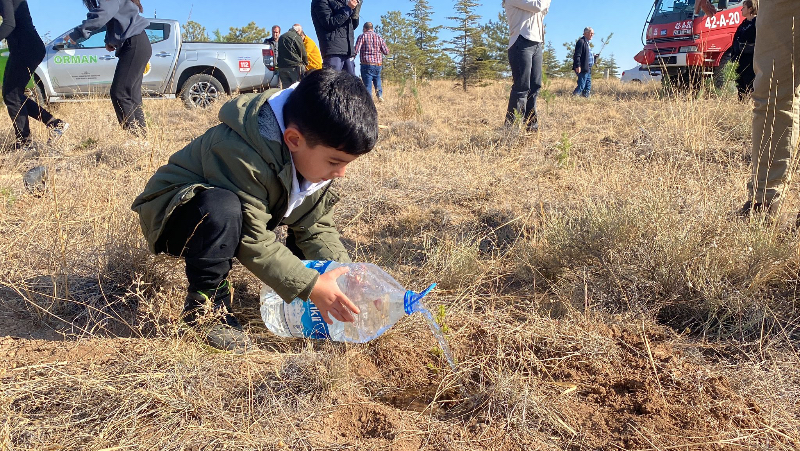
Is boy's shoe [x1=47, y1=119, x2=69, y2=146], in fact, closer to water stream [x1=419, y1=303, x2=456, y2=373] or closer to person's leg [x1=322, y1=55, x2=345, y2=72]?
person's leg [x1=322, y1=55, x2=345, y2=72]

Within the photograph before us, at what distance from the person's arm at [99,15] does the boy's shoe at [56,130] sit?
1.23 m

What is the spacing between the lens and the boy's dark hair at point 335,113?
167 cm

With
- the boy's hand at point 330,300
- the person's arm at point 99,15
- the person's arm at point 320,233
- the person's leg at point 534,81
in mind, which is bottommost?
the boy's hand at point 330,300

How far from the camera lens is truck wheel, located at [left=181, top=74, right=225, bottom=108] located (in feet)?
28.0

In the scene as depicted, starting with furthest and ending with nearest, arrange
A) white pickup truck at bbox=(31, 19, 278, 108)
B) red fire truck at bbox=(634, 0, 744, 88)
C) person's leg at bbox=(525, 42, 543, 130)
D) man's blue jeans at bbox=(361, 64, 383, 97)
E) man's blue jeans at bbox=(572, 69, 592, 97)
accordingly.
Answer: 1. man's blue jeans at bbox=(572, 69, 592, 97)
2. man's blue jeans at bbox=(361, 64, 383, 97)
3. red fire truck at bbox=(634, 0, 744, 88)
4. white pickup truck at bbox=(31, 19, 278, 108)
5. person's leg at bbox=(525, 42, 543, 130)

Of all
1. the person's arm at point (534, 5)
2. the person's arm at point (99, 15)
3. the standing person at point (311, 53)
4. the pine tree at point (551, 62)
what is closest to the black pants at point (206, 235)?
the person's arm at point (99, 15)

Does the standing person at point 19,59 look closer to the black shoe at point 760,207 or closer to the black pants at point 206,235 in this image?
the black pants at point 206,235

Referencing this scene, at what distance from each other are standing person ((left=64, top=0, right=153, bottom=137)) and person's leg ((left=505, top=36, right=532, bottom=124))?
3.58 metres

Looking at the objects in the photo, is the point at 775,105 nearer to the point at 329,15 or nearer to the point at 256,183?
the point at 256,183

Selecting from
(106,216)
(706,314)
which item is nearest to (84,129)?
(106,216)

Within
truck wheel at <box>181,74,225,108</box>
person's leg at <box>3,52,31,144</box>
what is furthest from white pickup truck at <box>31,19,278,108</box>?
person's leg at <box>3,52,31,144</box>

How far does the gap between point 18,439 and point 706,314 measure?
7.84ft

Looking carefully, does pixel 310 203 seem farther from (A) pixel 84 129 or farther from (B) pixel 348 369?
(A) pixel 84 129

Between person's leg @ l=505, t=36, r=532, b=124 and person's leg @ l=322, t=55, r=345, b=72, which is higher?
person's leg @ l=322, t=55, r=345, b=72
